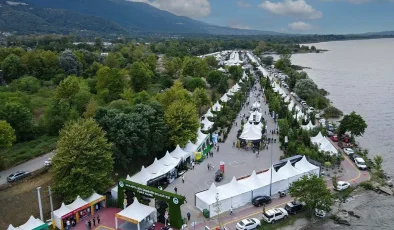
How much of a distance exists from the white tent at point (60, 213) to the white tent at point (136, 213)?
3.48 meters

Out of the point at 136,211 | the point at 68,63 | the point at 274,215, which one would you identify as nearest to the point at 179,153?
the point at 136,211

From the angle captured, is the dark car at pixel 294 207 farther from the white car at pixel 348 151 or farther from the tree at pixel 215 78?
the tree at pixel 215 78

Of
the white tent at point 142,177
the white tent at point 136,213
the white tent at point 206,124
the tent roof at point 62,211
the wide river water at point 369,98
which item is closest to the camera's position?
the white tent at point 136,213

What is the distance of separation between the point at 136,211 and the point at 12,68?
5367cm

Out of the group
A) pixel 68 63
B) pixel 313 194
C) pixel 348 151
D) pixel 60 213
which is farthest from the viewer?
pixel 68 63

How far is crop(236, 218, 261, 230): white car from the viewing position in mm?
22422

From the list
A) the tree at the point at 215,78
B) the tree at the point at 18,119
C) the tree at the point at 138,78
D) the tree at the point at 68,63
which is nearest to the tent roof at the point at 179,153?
the tree at the point at 18,119

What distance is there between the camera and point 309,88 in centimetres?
6938

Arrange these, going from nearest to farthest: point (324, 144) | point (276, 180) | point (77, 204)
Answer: point (77, 204) → point (276, 180) → point (324, 144)

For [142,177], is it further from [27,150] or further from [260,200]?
[27,150]

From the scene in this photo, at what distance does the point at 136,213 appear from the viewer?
22.6 meters

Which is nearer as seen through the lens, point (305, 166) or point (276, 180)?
point (276, 180)

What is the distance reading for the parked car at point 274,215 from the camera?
930 inches

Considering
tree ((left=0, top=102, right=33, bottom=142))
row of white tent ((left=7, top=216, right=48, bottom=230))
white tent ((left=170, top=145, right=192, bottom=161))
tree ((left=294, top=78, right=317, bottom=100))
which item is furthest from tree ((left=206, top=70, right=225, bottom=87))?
row of white tent ((left=7, top=216, right=48, bottom=230))
